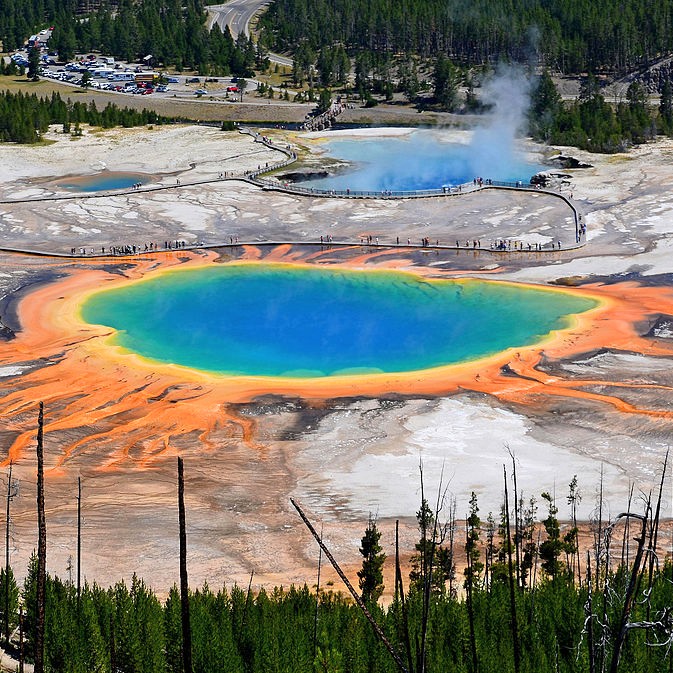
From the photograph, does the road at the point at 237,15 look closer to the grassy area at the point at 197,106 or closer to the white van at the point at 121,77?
the white van at the point at 121,77

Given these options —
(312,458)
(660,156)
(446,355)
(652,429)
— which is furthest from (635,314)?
(660,156)

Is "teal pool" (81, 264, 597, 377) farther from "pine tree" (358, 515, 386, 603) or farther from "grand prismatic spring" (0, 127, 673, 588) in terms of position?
"pine tree" (358, 515, 386, 603)

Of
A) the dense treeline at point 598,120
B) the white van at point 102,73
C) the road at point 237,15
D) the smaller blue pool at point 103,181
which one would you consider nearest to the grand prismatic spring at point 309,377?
the smaller blue pool at point 103,181

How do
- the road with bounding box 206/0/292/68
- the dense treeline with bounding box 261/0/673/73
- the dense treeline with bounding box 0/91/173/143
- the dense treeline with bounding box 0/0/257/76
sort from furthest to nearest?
the road with bounding box 206/0/292/68, the dense treeline with bounding box 0/0/257/76, the dense treeline with bounding box 261/0/673/73, the dense treeline with bounding box 0/91/173/143

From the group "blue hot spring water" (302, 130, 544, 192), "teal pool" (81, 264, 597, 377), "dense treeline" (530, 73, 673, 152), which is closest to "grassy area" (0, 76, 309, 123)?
"blue hot spring water" (302, 130, 544, 192)

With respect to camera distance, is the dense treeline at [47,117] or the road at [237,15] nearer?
the dense treeline at [47,117]

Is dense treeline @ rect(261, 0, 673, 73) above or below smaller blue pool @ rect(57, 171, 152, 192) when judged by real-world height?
above

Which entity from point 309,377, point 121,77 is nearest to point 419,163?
point 309,377
